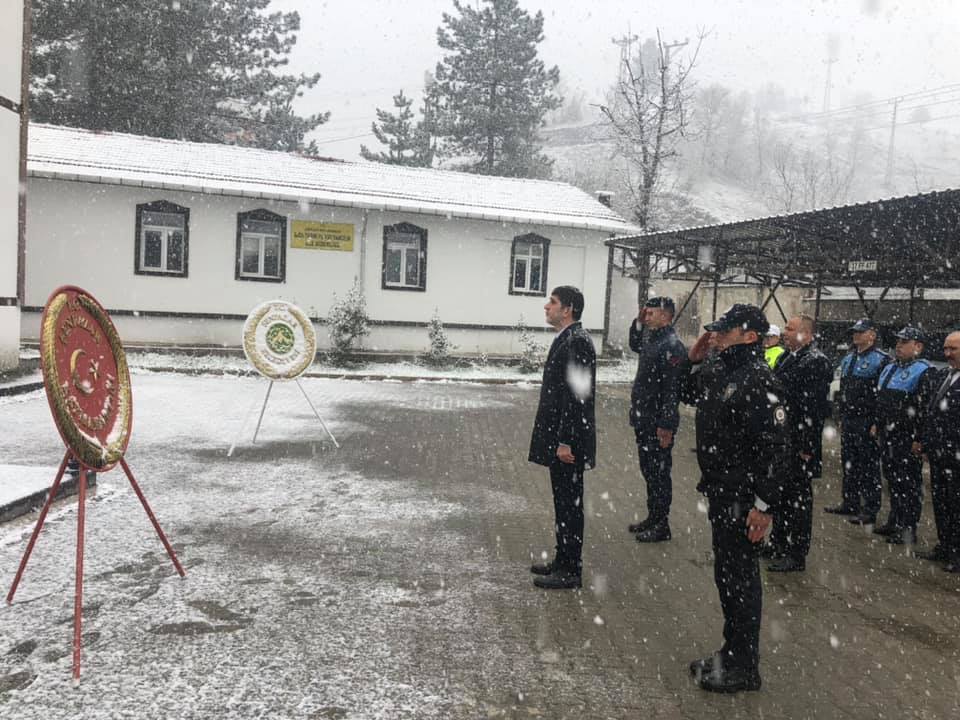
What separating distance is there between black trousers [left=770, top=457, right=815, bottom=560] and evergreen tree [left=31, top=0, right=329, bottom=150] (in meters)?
31.9

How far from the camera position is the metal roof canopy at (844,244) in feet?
36.1

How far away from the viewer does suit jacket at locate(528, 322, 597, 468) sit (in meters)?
4.86

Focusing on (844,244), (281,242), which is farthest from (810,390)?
(281,242)

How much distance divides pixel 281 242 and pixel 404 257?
11.2 ft

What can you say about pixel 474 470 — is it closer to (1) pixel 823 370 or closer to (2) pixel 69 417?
(1) pixel 823 370

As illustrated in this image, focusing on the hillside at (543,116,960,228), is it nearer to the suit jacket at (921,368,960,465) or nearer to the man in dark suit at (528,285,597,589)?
the suit jacket at (921,368,960,465)

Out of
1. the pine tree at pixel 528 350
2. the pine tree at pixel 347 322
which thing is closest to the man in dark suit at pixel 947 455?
the pine tree at pixel 528 350

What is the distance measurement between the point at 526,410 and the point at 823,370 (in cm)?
756

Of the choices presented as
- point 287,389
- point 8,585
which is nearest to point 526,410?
point 287,389

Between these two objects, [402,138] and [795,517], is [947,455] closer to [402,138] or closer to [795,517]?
[795,517]

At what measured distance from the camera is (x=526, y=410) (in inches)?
541

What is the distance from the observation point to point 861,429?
7.05m

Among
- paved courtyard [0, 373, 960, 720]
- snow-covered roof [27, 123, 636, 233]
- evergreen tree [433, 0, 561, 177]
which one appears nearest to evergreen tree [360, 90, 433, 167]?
evergreen tree [433, 0, 561, 177]

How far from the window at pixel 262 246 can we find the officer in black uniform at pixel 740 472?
17.3 metres
